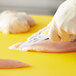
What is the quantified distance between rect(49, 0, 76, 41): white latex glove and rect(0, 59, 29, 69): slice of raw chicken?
19 centimetres

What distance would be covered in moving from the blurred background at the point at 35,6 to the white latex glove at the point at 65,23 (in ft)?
7.18

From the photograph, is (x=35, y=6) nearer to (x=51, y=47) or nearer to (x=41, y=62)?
(x=51, y=47)

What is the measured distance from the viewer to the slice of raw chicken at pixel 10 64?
1.00 meters

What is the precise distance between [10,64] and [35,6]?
2344 millimetres

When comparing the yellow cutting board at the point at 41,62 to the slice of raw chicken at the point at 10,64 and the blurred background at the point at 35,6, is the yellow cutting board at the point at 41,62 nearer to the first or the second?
the slice of raw chicken at the point at 10,64

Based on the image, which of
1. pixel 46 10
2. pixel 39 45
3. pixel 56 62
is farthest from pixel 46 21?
pixel 46 10

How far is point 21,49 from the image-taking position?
1.20 meters

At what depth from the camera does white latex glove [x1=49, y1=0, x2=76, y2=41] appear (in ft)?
3.21

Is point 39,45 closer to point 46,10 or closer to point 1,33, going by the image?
point 1,33

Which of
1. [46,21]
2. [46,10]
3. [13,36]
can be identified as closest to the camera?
[13,36]

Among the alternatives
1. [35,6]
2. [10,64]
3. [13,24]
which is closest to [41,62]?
[10,64]

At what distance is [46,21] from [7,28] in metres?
0.43

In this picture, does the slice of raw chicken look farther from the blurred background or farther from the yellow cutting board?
the blurred background

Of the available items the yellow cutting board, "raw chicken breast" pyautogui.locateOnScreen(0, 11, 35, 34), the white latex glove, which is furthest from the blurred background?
the white latex glove
